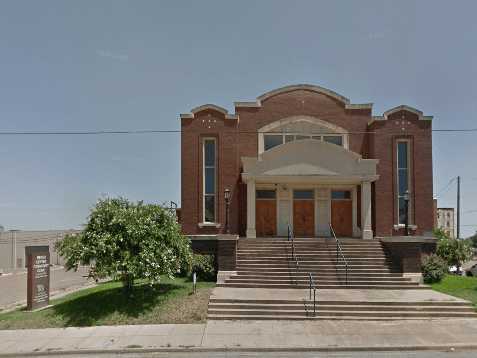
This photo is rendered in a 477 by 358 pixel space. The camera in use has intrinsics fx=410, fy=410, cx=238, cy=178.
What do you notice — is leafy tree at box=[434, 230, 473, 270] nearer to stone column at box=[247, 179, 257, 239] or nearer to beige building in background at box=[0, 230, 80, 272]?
stone column at box=[247, 179, 257, 239]

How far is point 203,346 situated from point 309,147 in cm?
1214

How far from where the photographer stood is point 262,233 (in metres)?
21.2

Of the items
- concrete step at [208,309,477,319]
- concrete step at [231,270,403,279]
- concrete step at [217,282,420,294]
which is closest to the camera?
concrete step at [208,309,477,319]

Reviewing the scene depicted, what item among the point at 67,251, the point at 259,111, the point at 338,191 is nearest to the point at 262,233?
the point at 338,191

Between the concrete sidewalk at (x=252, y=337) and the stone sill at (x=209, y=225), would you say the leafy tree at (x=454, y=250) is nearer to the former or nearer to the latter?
the concrete sidewalk at (x=252, y=337)

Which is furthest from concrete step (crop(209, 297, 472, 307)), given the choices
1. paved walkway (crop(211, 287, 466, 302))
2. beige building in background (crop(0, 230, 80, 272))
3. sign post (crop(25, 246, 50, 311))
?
beige building in background (crop(0, 230, 80, 272))

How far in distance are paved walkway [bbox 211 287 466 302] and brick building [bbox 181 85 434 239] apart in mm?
5091

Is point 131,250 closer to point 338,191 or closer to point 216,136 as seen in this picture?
point 216,136

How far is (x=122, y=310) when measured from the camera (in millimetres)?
12164

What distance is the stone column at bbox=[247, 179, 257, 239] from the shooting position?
63.5 feet

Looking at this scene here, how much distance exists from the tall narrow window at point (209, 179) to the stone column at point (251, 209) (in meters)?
1.94

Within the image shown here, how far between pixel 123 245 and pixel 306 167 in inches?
398

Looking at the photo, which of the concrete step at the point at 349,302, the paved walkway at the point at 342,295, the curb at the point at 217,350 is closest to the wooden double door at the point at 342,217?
the paved walkway at the point at 342,295

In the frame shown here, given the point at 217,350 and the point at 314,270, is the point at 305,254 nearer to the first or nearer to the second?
the point at 314,270
